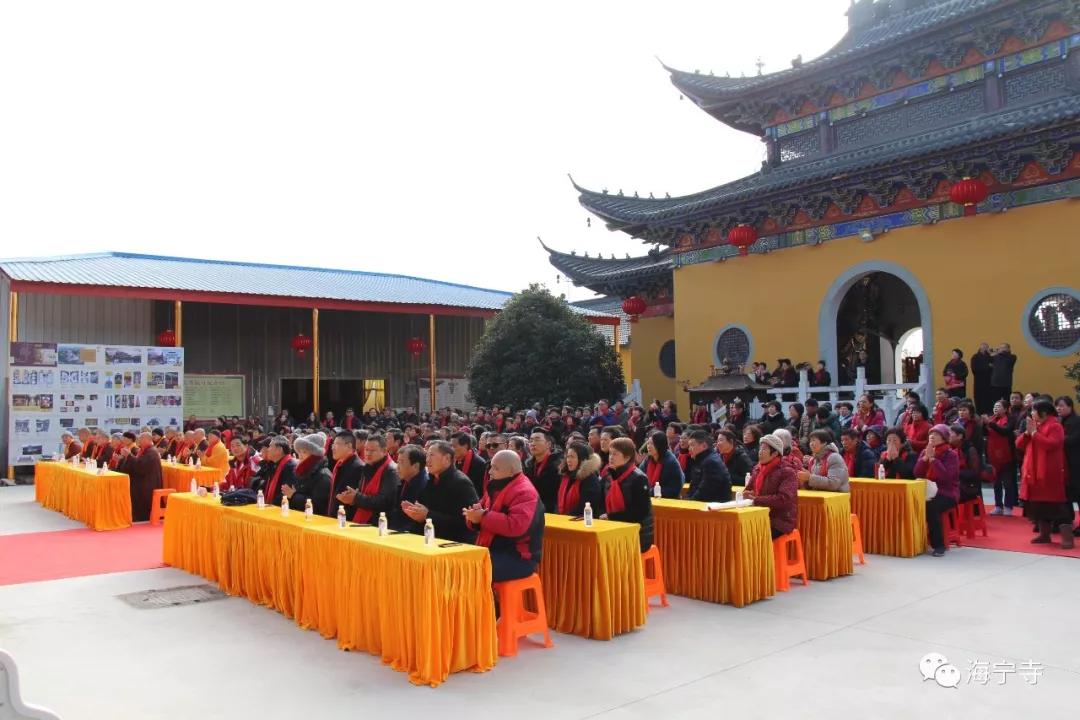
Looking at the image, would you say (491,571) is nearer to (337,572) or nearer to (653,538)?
(337,572)

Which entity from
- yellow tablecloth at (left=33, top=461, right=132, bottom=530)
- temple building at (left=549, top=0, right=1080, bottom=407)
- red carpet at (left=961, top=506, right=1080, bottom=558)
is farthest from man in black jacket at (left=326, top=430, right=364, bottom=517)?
temple building at (left=549, top=0, right=1080, bottom=407)

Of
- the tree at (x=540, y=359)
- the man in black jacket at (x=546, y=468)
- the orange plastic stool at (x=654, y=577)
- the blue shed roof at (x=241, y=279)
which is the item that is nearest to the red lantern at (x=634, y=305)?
the tree at (x=540, y=359)

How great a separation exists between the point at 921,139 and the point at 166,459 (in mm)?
13425

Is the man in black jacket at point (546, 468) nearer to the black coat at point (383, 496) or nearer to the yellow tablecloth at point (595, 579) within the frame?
the yellow tablecloth at point (595, 579)

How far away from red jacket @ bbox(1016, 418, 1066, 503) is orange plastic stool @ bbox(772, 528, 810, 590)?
284 centimetres

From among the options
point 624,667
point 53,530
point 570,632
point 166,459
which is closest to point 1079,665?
point 624,667

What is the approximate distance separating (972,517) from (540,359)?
11082 millimetres

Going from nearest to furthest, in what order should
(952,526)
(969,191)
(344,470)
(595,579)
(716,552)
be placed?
(595,579), (716,552), (344,470), (952,526), (969,191)

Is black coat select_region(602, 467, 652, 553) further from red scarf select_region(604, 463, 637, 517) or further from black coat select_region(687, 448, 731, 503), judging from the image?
black coat select_region(687, 448, 731, 503)

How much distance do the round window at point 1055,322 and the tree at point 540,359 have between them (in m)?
8.99

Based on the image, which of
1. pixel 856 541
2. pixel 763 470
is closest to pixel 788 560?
pixel 763 470

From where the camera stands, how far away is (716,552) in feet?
20.2

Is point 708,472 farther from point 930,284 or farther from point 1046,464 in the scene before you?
point 930,284

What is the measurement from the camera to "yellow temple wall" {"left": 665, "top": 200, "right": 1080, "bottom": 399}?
12.4 meters
